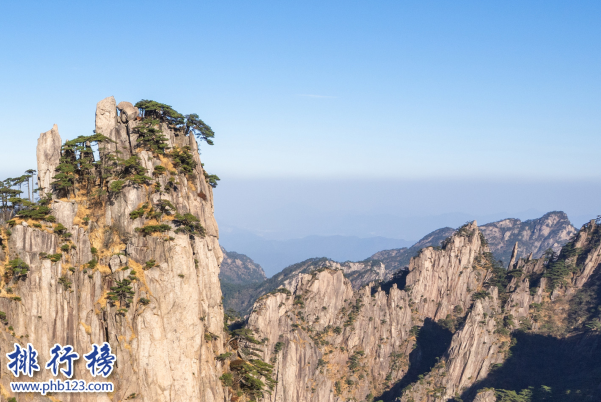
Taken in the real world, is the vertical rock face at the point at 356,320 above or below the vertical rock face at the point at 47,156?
below

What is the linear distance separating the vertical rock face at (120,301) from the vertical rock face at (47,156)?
233 millimetres

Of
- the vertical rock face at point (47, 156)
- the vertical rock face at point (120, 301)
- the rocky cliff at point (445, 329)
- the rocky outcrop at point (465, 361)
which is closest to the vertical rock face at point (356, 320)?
the rocky cliff at point (445, 329)

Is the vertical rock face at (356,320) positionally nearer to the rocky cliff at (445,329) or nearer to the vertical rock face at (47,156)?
the rocky cliff at (445,329)

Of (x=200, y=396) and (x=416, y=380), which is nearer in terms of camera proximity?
(x=200, y=396)

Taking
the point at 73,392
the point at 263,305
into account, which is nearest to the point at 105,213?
the point at 73,392

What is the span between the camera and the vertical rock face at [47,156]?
5562 cm

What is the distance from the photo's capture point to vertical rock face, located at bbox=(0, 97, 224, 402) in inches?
1833

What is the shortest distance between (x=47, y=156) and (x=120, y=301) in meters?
22.0

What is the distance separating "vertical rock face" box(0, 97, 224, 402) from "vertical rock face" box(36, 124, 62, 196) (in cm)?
23

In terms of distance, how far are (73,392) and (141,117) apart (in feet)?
116

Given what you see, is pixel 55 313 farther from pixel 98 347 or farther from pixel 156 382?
pixel 156 382

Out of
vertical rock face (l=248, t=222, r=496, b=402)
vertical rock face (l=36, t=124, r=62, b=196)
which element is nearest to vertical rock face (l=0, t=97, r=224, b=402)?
vertical rock face (l=36, t=124, r=62, b=196)

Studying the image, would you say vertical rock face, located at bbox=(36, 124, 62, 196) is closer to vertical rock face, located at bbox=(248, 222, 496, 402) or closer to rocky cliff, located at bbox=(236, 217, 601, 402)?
vertical rock face, located at bbox=(248, 222, 496, 402)

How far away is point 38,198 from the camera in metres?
54.8
